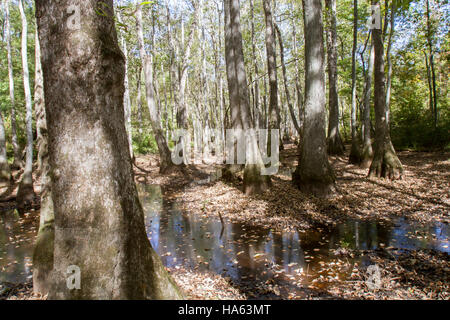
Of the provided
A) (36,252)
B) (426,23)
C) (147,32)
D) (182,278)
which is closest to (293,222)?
(182,278)

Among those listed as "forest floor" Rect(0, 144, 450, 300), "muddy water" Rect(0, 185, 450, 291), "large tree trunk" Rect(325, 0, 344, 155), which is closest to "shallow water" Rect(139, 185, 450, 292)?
"muddy water" Rect(0, 185, 450, 291)

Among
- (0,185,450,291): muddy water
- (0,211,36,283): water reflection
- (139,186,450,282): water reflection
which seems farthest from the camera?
(0,211,36,283): water reflection

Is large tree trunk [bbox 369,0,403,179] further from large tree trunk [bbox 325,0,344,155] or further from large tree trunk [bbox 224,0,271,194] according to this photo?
large tree trunk [bbox 224,0,271,194]

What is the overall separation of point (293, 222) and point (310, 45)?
5.89 m

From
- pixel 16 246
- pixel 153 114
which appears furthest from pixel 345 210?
pixel 153 114

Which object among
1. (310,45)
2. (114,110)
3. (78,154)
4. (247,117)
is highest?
(310,45)

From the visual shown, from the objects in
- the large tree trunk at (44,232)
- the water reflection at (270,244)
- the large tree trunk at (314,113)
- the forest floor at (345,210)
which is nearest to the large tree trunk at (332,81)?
the forest floor at (345,210)

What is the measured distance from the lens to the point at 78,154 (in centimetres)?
268

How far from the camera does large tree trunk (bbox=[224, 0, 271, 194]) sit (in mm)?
10211

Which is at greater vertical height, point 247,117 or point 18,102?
point 18,102

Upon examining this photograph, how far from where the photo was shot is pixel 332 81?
1622 cm

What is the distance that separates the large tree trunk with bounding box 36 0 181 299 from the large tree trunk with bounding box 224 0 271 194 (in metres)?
7.65

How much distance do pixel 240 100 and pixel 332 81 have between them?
7654mm

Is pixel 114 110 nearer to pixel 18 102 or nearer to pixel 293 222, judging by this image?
pixel 293 222
